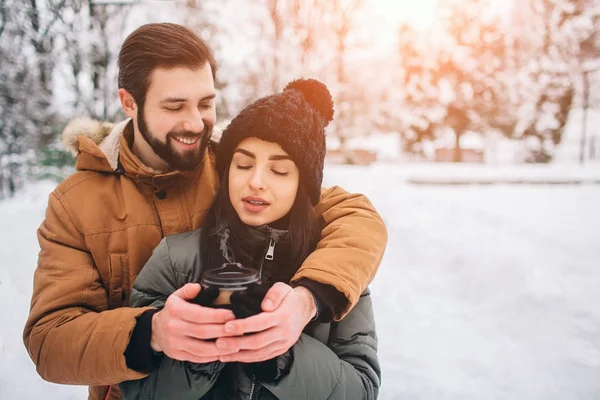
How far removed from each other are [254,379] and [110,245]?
29.5 inches

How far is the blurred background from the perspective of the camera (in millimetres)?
3104

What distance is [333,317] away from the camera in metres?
1.25

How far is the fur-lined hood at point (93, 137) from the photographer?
1.68m

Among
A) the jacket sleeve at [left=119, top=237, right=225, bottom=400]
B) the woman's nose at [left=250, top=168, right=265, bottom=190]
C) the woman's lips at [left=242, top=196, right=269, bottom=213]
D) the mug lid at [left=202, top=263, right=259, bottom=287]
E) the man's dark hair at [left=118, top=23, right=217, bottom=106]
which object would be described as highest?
the man's dark hair at [left=118, top=23, right=217, bottom=106]

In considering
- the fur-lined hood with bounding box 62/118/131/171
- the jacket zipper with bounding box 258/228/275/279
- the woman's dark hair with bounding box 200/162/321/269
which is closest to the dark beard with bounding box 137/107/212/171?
the fur-lined hood with bounding box 62/118/131/171

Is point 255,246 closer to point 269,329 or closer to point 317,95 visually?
point 269,329

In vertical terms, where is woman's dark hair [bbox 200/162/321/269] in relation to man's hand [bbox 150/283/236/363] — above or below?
above

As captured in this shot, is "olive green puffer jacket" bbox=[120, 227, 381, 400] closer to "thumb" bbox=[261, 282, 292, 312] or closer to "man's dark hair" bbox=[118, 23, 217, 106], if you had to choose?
"thumb" bbox=[261, 282, 292, 312]

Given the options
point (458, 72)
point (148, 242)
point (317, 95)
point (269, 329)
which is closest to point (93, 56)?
point (148, 242)

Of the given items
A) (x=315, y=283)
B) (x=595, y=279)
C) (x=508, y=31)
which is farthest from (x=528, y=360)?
(x=508, y=31)

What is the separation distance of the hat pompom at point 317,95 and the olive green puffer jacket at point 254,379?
→ 522 mm

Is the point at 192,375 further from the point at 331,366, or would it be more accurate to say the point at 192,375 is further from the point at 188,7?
the point at 188,7

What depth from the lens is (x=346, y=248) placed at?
53.2 inches

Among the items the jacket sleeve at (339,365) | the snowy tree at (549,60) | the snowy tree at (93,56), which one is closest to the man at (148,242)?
the jacket sleeve at (339,365)
